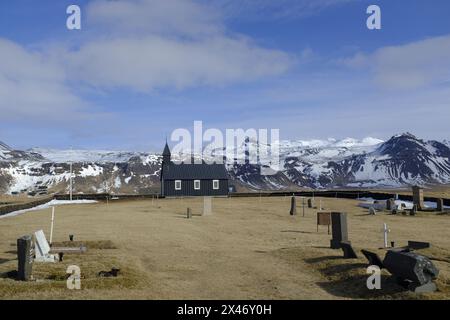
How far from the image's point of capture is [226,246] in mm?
24234

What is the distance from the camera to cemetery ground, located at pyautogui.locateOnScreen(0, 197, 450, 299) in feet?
46.4

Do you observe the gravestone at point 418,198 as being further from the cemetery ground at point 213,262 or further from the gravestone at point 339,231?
the gravestone at point 339,231

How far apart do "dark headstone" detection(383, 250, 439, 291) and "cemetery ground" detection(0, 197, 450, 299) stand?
36 cm

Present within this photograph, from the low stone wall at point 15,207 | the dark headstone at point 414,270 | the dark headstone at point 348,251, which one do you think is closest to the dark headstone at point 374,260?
the dark headstone at point 348,251

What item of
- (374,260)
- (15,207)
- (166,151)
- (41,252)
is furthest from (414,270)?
(166,151)

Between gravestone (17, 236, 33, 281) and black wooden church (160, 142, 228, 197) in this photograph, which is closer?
gravestone (17, 236, 33, 281)

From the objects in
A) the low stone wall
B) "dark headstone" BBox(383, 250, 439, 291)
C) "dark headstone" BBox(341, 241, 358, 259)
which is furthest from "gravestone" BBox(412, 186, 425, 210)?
the low stone wall

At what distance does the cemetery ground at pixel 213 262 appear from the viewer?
14.1 meters

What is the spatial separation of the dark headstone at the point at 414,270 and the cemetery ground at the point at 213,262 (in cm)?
36

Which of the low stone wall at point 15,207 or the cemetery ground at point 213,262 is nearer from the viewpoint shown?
the cemetery ground at point 213,262

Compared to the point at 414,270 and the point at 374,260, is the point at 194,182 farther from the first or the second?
the point at 414,270

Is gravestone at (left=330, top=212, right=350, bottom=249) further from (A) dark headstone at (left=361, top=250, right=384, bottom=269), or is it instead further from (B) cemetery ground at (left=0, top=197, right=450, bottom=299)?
(A) dark headstone at (left=361, top=250, right=384, bottom=269)
